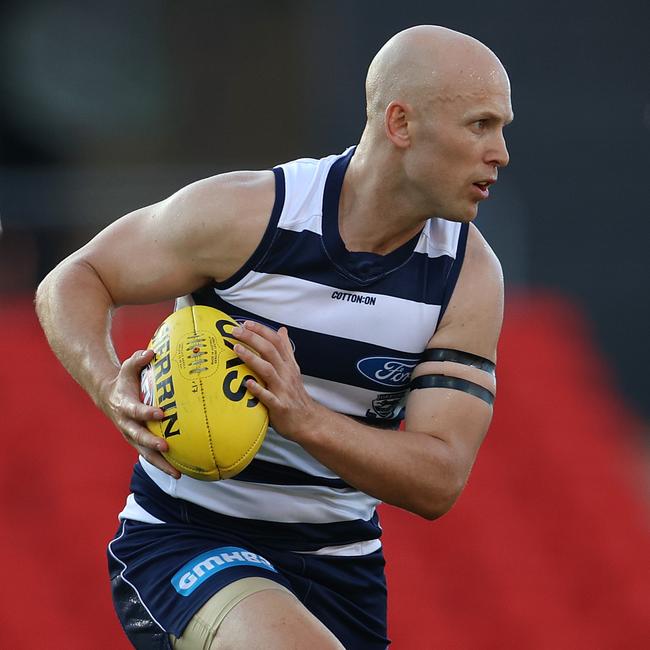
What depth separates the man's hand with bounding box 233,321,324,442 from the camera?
338cm

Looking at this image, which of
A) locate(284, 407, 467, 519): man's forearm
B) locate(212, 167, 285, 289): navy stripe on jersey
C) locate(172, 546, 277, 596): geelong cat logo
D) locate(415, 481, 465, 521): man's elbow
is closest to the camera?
locate(284, 407, 467, 519): man's forearm

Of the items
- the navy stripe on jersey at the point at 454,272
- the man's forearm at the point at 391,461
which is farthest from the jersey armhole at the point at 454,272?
the man's forearm at the point at 391,461

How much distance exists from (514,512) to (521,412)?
0.60 meters

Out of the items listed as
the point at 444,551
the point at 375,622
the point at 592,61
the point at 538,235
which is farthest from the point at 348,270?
the point at 592,61

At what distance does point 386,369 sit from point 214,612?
37.4 inches

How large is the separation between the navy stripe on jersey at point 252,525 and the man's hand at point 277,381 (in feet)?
2.02

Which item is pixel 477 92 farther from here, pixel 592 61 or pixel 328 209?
pixel 592 61

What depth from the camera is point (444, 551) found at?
6203mm

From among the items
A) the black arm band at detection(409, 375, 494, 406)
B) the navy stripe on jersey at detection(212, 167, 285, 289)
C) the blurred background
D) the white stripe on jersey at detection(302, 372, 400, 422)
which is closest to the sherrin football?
the navy stripe on jersey at detection(212, 167, 285, 289)

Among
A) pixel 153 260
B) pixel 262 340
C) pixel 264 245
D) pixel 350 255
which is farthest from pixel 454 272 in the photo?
pixel 153 260

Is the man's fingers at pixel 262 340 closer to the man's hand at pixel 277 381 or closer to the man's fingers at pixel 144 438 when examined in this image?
the man's hand at pixel 277 381

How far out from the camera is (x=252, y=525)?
396 centimetres

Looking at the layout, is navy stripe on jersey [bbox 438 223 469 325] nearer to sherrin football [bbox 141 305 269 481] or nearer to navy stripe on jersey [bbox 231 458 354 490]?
navy stripe on jersey [bbox 231 458 354 490]

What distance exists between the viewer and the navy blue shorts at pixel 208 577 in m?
3.61
